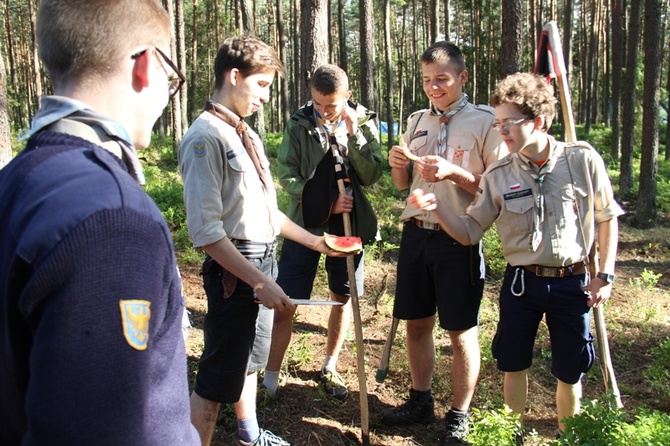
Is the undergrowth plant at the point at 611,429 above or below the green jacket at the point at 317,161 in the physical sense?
below

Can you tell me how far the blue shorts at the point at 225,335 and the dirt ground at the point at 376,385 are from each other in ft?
3.03

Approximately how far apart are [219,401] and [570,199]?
2261 millimetres

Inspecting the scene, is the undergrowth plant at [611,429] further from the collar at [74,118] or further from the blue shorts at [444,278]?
the collar at [74,118]

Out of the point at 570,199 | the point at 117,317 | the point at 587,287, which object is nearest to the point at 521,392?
the point at 587,287

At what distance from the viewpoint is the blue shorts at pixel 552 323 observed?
10.8ft

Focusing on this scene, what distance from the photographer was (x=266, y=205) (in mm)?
3029

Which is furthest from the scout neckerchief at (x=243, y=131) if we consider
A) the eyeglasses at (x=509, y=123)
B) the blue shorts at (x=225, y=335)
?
the eyeglasses at (x=509, y=123)

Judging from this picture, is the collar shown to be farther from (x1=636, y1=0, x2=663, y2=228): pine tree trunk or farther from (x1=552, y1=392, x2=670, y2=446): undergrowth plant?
(x1=636, y1=0, x2=663, y2=228): pine tree trunk

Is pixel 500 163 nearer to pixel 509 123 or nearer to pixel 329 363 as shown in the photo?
pixel 509 123

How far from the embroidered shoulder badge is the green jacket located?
9.99ft

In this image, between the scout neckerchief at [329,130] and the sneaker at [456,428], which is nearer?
the sneaker at [456,428]

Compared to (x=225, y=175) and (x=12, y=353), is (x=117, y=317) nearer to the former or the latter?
(x=12, y=353)

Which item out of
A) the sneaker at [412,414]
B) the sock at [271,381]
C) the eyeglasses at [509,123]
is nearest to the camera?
the eyeglasses at [509,123]

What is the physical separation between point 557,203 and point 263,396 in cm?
248
